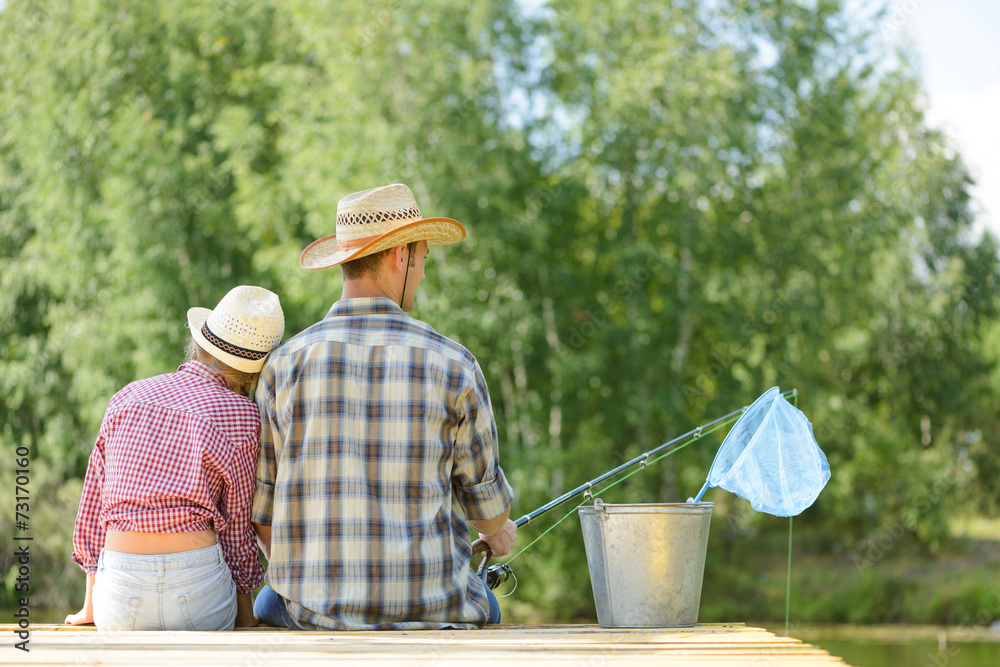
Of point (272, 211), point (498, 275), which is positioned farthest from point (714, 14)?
point (272, 211)

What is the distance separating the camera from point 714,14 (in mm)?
11273

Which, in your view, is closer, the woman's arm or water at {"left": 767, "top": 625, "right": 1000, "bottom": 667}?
the woman's arm

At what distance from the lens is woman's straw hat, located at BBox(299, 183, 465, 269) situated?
2.37 metres

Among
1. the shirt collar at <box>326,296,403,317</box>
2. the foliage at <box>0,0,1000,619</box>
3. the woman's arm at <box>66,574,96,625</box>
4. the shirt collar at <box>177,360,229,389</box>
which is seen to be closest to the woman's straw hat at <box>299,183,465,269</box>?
the shirt collar at <box>326,296,403,317</box>

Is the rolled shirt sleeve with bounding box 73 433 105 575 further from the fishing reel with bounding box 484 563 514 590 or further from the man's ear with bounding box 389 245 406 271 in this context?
the fishing reel with bounding box 484 563 514 590

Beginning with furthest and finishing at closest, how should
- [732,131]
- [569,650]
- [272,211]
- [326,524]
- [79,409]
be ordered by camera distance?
1. [79,409]
2. [272,211]
3. [732,131]
4. [326,524]
5. [569,650]

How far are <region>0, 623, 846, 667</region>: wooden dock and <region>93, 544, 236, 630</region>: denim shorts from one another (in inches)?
5.1

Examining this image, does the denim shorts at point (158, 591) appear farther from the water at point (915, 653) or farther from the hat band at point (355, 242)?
the water at point (915, 653)

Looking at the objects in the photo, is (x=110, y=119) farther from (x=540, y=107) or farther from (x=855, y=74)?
(x=855, y=74)

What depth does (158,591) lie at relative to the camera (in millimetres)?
2334

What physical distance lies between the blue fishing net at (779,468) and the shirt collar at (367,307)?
92cm

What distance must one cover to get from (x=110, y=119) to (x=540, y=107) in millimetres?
5221

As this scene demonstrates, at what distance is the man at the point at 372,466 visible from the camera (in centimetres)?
220

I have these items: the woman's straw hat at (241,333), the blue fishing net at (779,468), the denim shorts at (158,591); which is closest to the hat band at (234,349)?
the woman's straw hat at (241,333)
